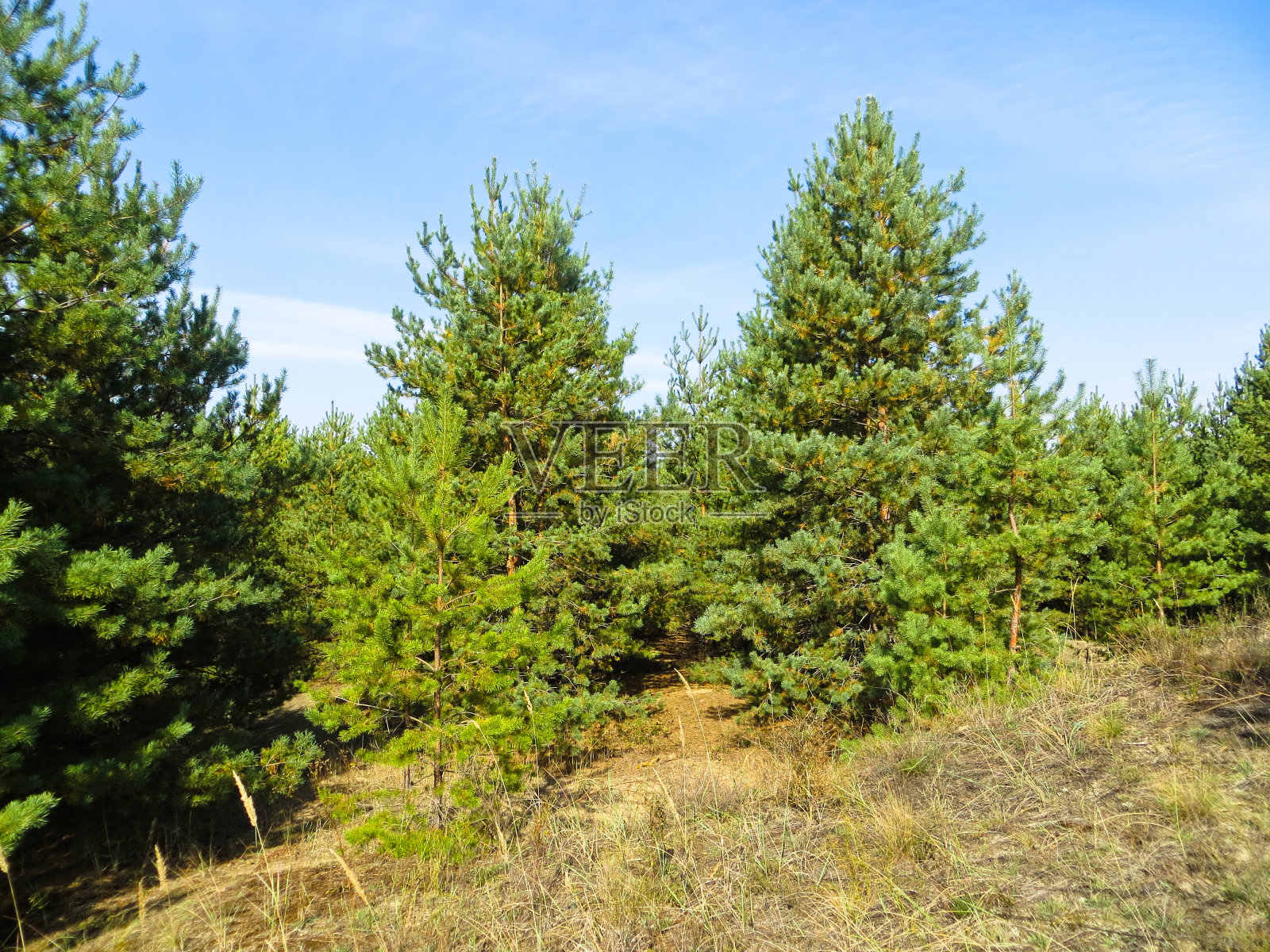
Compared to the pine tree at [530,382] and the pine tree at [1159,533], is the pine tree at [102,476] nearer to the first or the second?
the pine tree at [530,382]

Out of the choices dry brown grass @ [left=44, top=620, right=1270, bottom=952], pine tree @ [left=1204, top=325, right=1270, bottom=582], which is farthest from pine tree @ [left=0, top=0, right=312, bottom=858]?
pine tree @ [left=1204, top=325, right=1270, bottom=582]

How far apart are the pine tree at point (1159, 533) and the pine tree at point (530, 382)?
9149 mm

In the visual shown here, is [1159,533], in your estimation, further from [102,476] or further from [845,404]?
[102,476]

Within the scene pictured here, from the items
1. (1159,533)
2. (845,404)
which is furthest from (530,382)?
(1159,533)

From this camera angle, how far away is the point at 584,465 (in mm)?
10883

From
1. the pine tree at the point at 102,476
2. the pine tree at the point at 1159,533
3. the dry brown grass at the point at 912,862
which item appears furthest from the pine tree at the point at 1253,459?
the pine tree at the point at 102,476

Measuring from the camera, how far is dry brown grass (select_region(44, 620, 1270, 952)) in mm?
2744

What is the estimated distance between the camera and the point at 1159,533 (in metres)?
11.6

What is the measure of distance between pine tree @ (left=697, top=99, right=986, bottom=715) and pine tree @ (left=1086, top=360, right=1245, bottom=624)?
4271mm

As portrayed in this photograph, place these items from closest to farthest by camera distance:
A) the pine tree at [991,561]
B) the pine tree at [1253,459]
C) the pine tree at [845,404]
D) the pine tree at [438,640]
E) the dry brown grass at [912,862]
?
the dry brown grass at [912,862] < the pine tree at [438,640] < the pine tree at [991,561] < the pine tree at [845,404] < the pine tree at [1253,459]

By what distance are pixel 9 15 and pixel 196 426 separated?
3768mm

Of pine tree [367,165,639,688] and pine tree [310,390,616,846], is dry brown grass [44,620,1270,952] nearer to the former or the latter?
pine tree [310,390,616,846]

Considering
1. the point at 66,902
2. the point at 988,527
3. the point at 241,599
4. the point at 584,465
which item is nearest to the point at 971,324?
the point at 988,527

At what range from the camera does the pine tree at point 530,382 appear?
1022 cm
